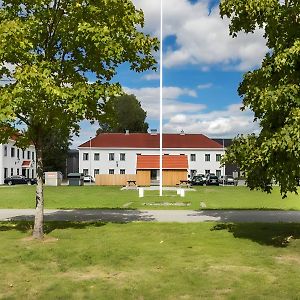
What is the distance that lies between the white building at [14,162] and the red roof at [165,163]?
55.6ft

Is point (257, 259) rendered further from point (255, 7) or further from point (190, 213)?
point (190, 213)

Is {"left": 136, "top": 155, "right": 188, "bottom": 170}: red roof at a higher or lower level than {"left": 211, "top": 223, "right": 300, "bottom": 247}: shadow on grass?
higher

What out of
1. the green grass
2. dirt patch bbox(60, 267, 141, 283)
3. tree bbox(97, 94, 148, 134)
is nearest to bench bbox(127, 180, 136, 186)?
the green grass

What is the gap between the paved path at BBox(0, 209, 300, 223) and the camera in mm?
18359

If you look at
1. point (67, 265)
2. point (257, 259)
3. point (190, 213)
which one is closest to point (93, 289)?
point (67, 265)

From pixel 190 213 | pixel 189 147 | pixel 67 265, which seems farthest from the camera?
pixel 189 147

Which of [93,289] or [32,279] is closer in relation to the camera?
[93,289]

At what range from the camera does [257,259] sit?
1057cm

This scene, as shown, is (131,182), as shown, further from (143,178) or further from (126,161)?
(126,161)

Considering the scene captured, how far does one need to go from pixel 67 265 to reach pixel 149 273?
185 cm

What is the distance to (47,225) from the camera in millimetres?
16297

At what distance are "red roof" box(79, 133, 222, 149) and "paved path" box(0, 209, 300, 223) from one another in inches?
2434

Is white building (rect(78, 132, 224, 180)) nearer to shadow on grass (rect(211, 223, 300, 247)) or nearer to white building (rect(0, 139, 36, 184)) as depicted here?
white building (rect(0, 139, 36, 184))

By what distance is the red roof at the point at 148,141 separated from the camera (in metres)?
83.6
